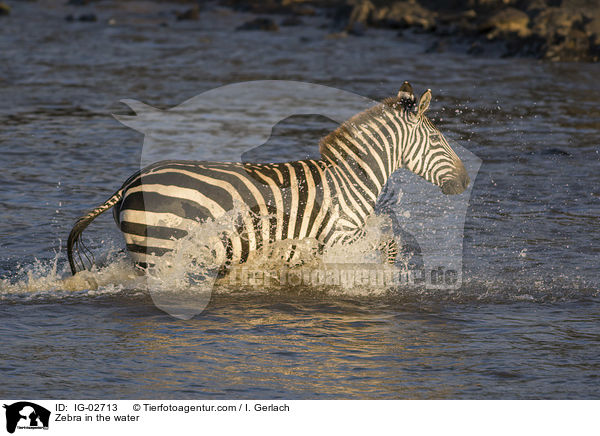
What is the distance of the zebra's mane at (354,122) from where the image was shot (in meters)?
7.91

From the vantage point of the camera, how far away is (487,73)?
2012cm

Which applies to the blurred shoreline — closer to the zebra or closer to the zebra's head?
the zebra's head

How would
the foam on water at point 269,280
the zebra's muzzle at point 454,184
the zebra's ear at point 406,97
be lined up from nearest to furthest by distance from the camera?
1. the foam on water at point 269,280
2. the zebra's ear at point 406,97
3. the zebra's muzzle at point 454,184

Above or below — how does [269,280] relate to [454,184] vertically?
below

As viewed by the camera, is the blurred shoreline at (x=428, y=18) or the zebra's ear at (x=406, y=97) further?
the blurred shoreline at (x=428, y=18)

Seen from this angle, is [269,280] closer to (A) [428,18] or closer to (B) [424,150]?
(B) [424,150]

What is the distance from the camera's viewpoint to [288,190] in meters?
7.69

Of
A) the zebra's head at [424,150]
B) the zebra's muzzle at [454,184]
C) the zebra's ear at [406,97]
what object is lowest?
the zebra's muzzle at [454,184]

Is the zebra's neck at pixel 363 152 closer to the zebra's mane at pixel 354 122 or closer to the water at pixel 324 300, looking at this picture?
the zebra's mane at pixel 354 122

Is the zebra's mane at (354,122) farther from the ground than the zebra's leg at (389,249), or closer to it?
farther from the ground
